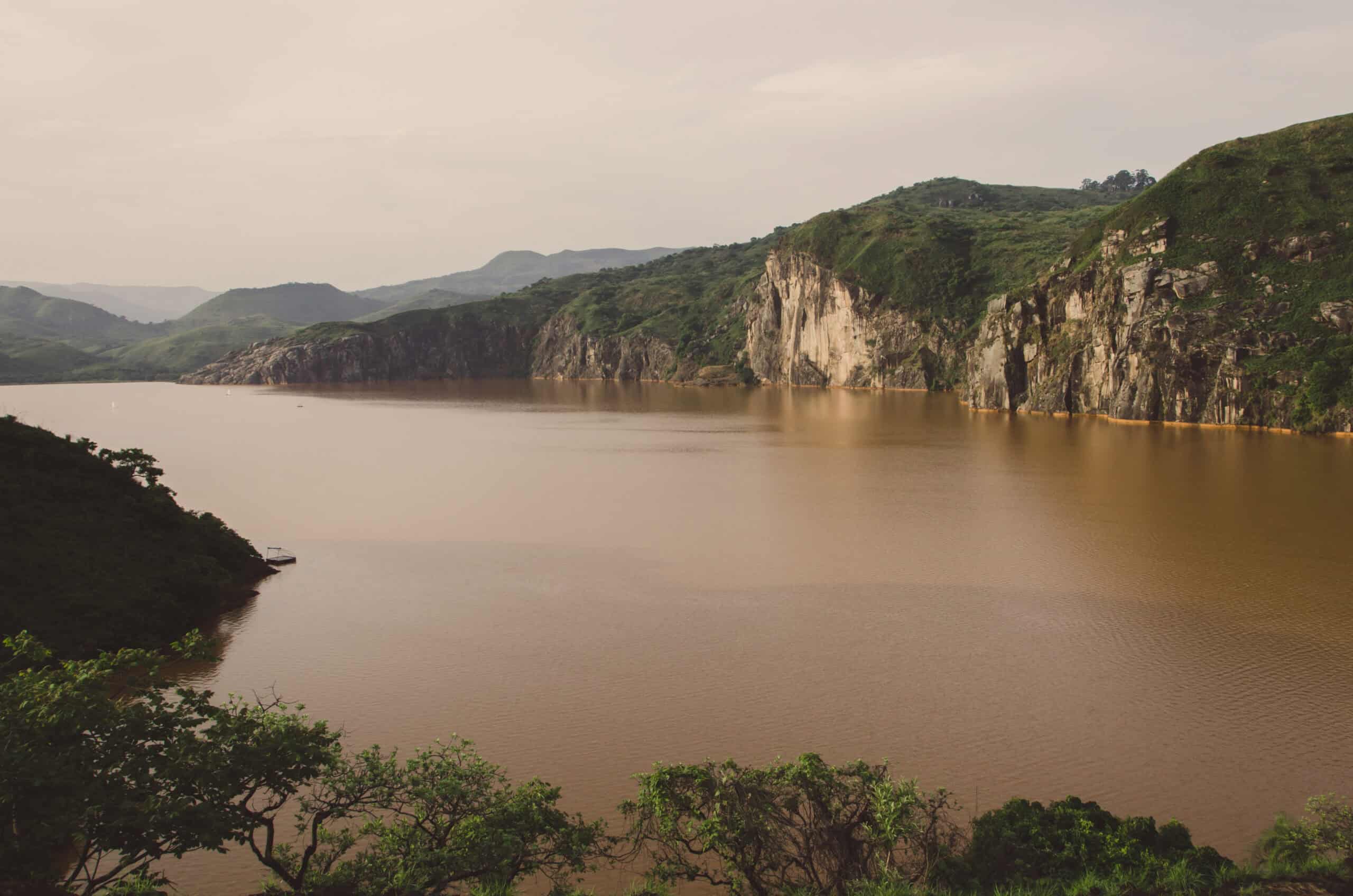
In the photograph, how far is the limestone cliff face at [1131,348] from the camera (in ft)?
229

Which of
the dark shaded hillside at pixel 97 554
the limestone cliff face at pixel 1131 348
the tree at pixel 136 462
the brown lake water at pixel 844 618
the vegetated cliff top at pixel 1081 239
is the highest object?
the vegetated cliff top at pixel 1081 239

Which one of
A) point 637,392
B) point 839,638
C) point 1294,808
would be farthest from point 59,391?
point 1294,808

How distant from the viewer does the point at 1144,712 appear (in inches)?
767

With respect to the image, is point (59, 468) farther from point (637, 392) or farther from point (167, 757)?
point (637, 392)

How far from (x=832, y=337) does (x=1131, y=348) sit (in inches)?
2808

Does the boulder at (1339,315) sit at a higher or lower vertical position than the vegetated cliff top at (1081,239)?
lower

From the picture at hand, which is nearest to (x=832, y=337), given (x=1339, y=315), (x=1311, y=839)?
(x=1339, y=315)

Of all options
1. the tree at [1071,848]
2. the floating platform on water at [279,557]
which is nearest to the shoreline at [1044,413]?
the tree at [1071,848]

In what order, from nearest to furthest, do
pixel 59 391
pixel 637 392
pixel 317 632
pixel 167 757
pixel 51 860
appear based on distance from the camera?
1. pixel 51 860
2. pixel 167 757
3. pixel 317 632
4. pixel 637 392
5. pixel 59 391

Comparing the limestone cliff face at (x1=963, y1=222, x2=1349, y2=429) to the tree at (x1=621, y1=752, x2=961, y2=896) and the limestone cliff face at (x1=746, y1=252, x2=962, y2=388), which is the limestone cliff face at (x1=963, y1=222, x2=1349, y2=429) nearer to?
the limestone cliff face at (x1=746, y1=252, x2=962, y2=388)

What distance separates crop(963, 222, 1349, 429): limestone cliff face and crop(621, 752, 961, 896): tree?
216ft

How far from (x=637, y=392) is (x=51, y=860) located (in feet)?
464

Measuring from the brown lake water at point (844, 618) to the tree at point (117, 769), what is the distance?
9.50 feet

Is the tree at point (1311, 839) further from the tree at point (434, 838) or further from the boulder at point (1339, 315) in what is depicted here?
the boulder at point (1339, 315)
